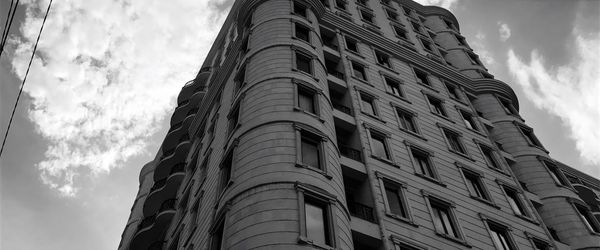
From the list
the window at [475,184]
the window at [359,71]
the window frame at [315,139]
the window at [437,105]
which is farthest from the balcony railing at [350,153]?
the window at [437,105]

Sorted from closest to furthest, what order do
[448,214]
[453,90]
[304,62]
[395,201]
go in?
[395,201] < [448,214] < [304,62] < [453,90]

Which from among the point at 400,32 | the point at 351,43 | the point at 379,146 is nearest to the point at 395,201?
the point at 379,146

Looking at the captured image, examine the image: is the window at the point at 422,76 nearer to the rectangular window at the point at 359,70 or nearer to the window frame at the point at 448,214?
the rectangular window at the point at 359,70

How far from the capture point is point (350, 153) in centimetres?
2228

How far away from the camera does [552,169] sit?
102 ft

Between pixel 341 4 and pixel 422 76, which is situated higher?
pixel 341 4

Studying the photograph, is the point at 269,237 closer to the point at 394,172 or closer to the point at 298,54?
the point at 394,172

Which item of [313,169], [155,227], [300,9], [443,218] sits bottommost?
[313,169]

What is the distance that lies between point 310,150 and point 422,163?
7086 millimetres

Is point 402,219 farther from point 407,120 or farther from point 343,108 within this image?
point 407,120

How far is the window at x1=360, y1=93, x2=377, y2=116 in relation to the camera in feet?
85.2

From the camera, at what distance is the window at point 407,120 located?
26.5 meters

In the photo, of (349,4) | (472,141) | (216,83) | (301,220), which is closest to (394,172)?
(301,220)

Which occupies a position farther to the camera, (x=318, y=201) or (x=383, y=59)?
(x=383, y=59)
